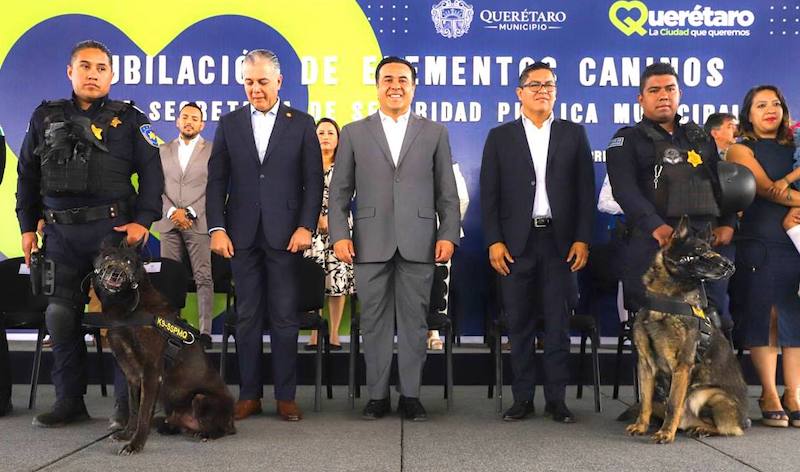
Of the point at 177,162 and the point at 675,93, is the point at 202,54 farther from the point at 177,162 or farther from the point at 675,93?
the point at 675,93

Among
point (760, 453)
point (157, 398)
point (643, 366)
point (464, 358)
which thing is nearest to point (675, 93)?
point (643, 366)

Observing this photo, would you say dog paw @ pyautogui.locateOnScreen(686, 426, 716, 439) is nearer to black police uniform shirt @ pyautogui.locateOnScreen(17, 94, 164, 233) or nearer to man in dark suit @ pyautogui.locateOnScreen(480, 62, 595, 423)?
man in dark suit @ pyautogui.locateOnScreen(480, 62, 595, 423)

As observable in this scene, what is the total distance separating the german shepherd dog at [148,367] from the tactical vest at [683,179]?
235 cm

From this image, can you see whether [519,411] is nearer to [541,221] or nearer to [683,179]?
[541,221]

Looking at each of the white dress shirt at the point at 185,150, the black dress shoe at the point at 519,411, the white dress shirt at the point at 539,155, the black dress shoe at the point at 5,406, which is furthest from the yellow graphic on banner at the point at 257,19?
A: the black dress shoe at the point at 519,411

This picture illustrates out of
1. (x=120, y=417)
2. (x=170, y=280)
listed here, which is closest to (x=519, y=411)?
(x=120, y=417)

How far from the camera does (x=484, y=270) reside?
21.2 ft

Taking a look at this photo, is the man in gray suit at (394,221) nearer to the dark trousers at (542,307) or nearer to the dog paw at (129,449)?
the dark trousers at (542,307)

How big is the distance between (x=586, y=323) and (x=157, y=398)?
2.51 m

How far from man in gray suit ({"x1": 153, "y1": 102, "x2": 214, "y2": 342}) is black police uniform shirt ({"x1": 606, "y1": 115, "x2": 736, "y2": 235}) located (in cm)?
322

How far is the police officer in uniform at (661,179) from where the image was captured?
3.81 metres

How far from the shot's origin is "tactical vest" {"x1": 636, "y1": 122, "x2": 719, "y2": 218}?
3.81m

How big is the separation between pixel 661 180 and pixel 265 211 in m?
2.03

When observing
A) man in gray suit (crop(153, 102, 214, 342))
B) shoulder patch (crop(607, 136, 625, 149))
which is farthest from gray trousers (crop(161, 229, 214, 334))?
shoulder patch (crop(607, 136, 625, 149))
